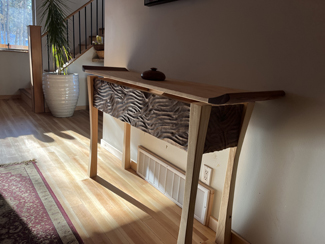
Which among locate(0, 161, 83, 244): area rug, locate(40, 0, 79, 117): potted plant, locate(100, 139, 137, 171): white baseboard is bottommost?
locate(0, 161, 83, 244): area rug

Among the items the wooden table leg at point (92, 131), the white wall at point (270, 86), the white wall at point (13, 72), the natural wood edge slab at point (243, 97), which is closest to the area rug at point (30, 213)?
the wooden table leg at point (92, 131)

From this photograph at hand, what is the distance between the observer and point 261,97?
3.48 feet

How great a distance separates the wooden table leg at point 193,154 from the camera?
105cm

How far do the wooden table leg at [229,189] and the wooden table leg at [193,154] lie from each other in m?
0.27

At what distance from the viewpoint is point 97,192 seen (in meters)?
1.95

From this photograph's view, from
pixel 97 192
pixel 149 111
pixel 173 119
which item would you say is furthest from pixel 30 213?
pixel 173 119

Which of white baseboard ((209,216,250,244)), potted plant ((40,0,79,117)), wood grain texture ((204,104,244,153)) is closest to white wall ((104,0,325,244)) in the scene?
white baseboard ((209,216,250,244))

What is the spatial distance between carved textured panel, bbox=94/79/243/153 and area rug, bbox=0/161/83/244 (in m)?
0.74

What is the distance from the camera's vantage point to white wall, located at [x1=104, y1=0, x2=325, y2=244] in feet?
3.56

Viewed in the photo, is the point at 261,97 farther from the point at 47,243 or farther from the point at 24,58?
the point at 24,58

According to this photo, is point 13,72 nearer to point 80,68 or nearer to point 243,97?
point 80,68

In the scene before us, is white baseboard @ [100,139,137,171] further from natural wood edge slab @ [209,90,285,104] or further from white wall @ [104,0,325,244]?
natural wood edge slab @ [209,90,285,104]

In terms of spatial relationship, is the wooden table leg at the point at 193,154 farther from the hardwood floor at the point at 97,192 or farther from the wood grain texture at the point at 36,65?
the wood grain texture at the point at 36,65

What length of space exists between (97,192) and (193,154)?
1.11 m
